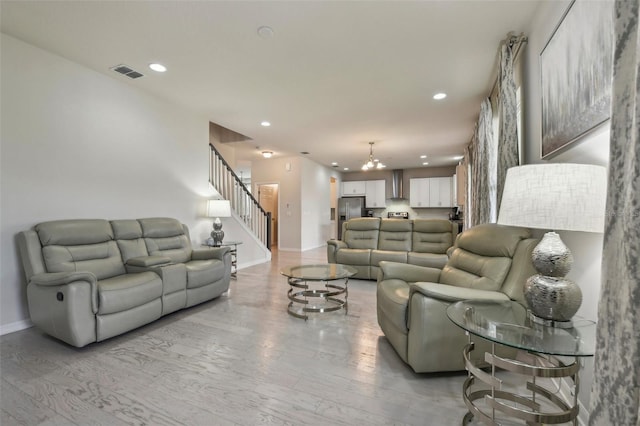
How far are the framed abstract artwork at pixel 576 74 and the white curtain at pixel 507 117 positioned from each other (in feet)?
1.53

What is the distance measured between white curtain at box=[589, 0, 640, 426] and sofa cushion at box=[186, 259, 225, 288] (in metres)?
3.26

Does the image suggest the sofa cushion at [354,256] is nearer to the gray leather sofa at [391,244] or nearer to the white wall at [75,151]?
the gray leather sofa at [391,244]

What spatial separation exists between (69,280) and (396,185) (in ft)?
30.3

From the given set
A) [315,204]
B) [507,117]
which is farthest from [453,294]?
[315,204]

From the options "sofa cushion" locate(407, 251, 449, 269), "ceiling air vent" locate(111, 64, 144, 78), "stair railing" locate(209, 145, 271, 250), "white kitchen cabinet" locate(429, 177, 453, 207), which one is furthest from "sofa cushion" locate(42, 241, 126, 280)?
"white kitchen cabinet" locate(429, 177, 453, 207)

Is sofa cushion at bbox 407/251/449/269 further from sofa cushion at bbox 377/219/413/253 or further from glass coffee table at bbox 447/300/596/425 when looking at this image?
glass coffee table at bbox 447/300/596/425

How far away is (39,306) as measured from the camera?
2445 mm

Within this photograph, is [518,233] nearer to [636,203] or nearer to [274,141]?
[636,203]

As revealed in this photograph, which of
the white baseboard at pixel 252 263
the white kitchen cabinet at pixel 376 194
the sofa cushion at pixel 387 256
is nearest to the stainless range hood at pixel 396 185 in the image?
the white kitchen cabinet at pixel 376 194

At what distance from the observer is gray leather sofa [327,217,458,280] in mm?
4621

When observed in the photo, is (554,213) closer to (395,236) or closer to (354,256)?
(354,256)

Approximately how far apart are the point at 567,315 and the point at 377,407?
3.57 feet

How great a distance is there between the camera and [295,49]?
275cm

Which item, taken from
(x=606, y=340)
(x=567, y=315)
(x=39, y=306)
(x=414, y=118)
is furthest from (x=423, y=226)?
(x=39, y=306)
